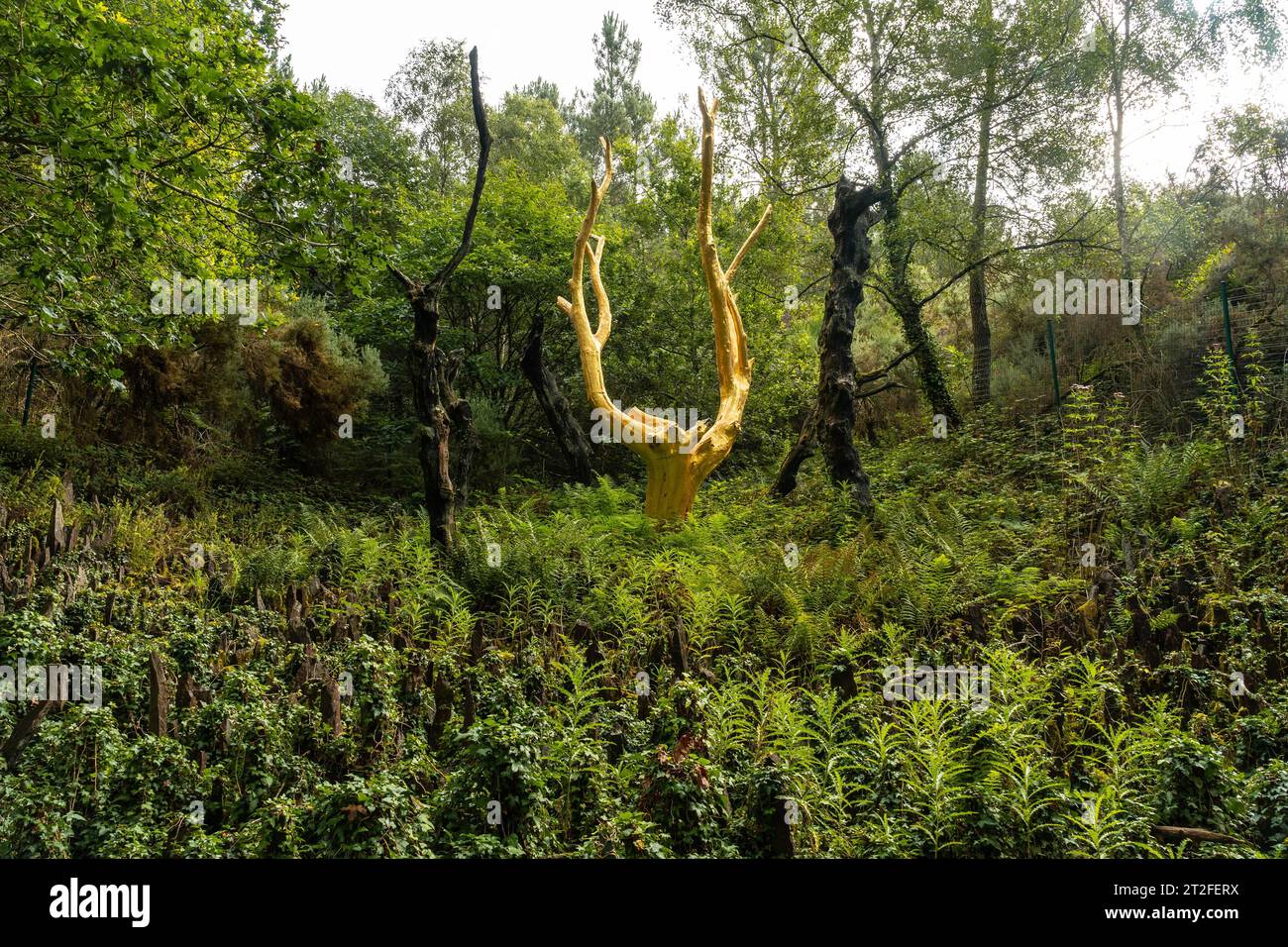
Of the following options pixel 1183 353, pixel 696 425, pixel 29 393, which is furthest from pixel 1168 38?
pixel 29 393

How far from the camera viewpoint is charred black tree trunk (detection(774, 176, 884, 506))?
875 centimetres

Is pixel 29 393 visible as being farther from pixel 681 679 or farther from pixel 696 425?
pixel 681 679

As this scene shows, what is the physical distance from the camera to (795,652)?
5.06 metres

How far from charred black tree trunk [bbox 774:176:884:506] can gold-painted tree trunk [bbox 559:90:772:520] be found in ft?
3.16

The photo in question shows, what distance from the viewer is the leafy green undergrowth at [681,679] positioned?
8.47 ft

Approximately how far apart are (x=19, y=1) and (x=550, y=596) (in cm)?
583

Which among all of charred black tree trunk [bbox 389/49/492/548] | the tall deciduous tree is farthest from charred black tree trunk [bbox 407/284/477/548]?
the tall deciduous tree

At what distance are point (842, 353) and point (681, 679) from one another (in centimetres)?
600

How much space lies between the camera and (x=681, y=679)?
397 cm

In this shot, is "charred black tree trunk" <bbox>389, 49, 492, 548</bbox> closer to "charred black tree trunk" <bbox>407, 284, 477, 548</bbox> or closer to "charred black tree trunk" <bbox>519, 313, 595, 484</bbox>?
"charred black tree trunk" <bbox>407, 284, 477, 548</bbox>

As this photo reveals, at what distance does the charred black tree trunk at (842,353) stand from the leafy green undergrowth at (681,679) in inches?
24.4

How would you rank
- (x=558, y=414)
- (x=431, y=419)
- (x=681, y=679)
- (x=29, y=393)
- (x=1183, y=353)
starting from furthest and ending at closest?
(x=558, y=414)
(x=1183, y=353)
(x=29, y=393)
(x=431, y=419)
(x=681, y=679)

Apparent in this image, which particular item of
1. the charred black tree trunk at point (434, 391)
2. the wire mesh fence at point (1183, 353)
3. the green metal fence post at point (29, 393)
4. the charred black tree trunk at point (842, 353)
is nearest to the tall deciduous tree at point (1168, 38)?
the wire mesh fence at point (1183, 353)
